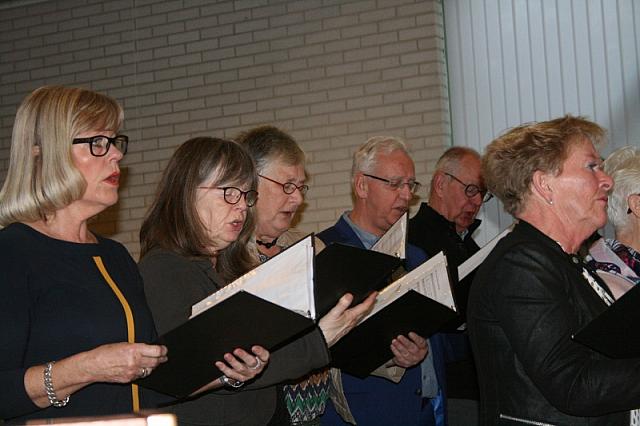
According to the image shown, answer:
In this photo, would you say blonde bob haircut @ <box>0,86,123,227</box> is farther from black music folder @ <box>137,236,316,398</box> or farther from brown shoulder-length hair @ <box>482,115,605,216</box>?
brown shoulder-length hair @ <box>482,115,605,216</box>

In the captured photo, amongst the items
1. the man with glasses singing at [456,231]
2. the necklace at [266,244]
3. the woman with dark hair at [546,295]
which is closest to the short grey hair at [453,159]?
the man with glasses singing at [456,231]

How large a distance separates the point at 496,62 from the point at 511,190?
14.4 ft

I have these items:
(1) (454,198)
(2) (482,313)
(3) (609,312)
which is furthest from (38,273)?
(1) (454,198)

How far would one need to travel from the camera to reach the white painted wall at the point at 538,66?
710 centimetres

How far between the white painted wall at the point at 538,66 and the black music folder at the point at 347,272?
422 cm

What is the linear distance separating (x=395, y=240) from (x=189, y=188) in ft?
2.66

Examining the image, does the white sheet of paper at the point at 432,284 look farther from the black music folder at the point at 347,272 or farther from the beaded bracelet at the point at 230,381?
the beaded bracelet at the point at 230,381

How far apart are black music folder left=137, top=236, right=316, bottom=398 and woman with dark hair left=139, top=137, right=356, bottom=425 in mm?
159

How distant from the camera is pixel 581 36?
722 cm

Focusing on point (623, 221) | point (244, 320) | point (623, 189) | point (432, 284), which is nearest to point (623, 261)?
point (623, 221)

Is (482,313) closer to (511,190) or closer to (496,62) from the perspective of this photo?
(511,190)

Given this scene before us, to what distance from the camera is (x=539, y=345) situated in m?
2.86

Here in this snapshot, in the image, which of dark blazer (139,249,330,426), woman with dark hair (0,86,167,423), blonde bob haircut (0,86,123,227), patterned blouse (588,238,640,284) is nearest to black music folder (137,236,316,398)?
woman with dark hair (0,86,167,423)

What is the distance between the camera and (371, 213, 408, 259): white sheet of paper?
355 cm
